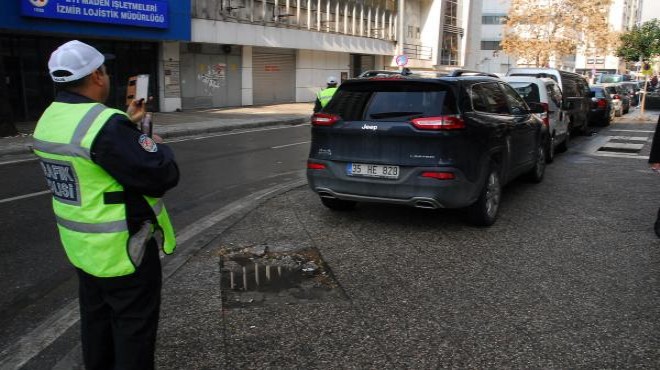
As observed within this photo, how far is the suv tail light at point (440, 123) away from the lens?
18.2ft

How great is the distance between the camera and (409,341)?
356cm

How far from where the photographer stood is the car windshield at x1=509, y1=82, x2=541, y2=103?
10984 mm

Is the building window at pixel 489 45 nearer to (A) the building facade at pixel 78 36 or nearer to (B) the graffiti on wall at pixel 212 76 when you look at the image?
(B) the graffiti on wall at pixel 212 76

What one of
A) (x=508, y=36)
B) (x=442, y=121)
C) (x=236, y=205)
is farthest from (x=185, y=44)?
(x=508, y=36)

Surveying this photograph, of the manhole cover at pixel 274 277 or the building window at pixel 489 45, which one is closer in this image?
the manhole cover at pixel 274 277

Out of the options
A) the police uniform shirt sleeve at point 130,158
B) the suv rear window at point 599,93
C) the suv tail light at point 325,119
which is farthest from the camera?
the suv rear window at point 599,93

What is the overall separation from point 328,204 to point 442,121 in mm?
1868

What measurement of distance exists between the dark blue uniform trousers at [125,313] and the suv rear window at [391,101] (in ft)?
12.1

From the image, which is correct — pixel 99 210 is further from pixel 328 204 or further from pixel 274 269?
pixel 328 204

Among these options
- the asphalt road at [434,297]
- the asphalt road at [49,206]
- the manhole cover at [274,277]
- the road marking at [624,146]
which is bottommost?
the asphalt road at [49,206]

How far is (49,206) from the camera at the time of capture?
7.27m

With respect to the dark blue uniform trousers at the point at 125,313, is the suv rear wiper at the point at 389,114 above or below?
above

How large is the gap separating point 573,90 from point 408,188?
11.8 metres

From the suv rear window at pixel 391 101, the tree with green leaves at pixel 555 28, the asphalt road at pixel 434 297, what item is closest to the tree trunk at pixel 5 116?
the asphalt road at pixel 434 297
